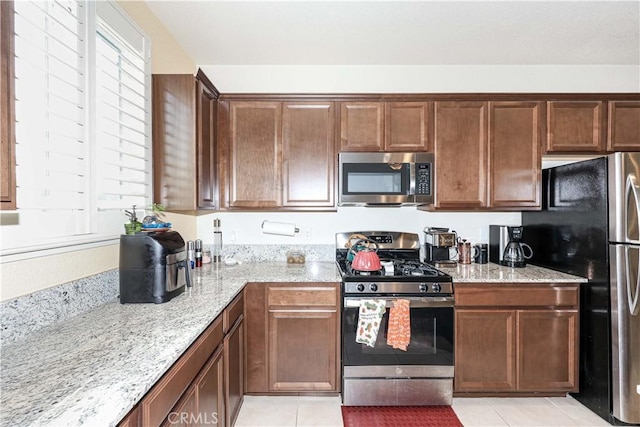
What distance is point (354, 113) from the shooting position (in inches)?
98.5

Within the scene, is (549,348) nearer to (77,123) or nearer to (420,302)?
(420,302)

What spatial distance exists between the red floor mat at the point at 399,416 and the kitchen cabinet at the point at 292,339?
209mm

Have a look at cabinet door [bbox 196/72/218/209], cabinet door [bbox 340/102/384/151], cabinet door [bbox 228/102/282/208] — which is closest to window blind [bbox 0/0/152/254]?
cabinet door [bbox 196/72/218/209]

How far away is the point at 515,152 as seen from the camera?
2.46 meters

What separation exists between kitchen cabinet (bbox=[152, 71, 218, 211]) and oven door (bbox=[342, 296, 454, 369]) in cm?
128

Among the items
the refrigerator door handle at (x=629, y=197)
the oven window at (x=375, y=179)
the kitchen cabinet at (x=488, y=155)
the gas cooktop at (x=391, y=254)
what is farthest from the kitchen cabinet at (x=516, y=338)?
the oven window at (x=375, y=179)

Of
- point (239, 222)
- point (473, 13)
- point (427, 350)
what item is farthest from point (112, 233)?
point (473, 13)

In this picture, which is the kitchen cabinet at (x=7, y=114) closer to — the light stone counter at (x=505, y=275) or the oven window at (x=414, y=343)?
the oven window at (x=414, y=343)

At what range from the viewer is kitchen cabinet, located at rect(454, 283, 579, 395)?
2.14m

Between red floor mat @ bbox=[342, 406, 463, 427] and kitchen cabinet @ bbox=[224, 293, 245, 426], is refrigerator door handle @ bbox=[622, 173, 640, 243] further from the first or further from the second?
kitchen cabinet @ bbox=[224, 293, 245, 426]

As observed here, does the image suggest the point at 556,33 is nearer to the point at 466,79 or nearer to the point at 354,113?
the point at 466,79

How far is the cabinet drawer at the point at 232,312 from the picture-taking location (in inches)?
65.2

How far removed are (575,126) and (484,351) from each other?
1.88 metres

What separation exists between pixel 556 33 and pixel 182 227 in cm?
313
